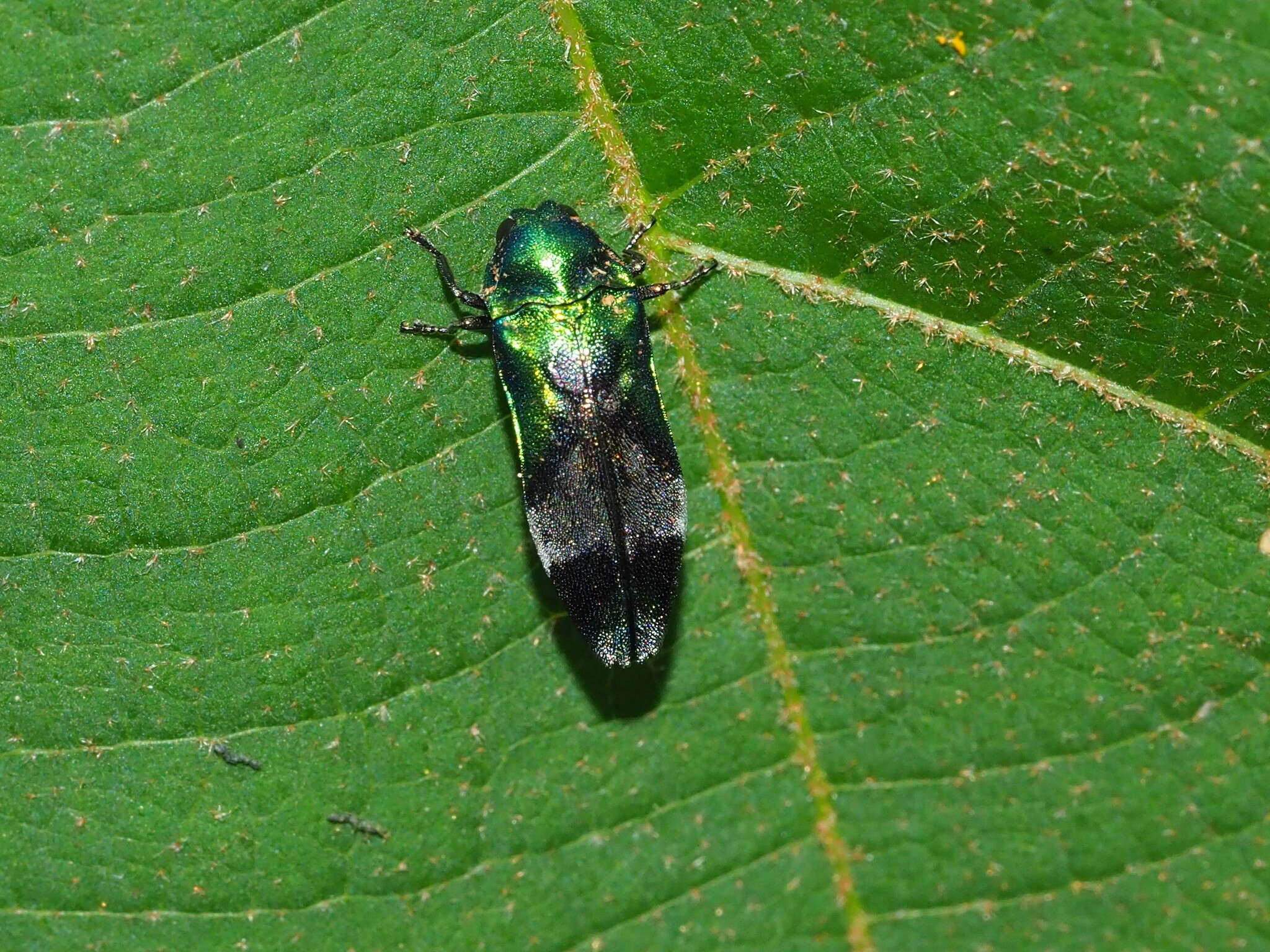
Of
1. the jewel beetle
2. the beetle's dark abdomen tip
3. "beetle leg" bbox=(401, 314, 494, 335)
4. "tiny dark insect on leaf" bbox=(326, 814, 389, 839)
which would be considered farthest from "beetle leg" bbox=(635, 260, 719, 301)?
"tiny dark insect on leaf" bbox=(326, 814, 389, 839)

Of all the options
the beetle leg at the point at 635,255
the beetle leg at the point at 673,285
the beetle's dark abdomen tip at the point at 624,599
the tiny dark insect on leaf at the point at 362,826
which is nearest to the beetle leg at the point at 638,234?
the beetle leg at the point at 635,255

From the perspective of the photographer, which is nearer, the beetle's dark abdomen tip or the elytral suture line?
the elytral suture line

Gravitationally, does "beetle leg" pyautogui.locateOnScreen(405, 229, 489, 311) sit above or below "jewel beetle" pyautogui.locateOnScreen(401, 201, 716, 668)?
above

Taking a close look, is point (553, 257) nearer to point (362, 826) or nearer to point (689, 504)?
point (689, 504)

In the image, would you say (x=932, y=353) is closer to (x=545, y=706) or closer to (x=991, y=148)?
(x=991, y=148)

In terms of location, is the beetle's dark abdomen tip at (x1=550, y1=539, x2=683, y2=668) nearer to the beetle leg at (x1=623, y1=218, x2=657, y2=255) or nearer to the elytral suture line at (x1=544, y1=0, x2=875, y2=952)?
the elytral suture line at (x1=544, y1=0, x2=875, y2=952)

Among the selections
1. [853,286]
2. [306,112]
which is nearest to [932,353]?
[853,286]

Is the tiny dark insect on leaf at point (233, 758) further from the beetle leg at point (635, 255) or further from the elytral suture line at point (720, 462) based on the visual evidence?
the beetle leg at point (635, 255)
